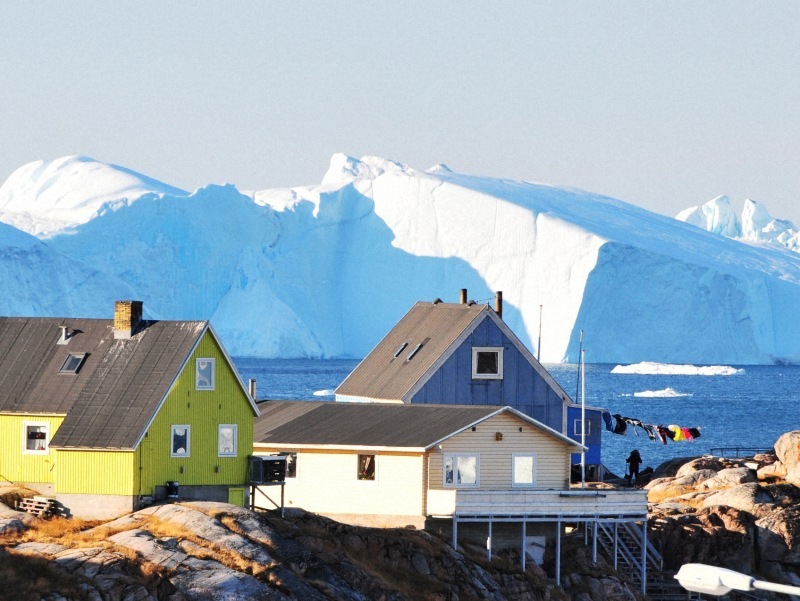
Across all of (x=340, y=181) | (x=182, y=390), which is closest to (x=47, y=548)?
(x=182, y=390)

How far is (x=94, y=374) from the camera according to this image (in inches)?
1268

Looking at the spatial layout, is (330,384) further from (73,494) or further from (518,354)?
(73,494)

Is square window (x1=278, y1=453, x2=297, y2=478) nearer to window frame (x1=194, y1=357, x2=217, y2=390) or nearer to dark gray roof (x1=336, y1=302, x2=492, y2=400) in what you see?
window frame (x1=194, y1=357, x2=217, y2=390)

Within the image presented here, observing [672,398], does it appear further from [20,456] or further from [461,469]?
[20,456]

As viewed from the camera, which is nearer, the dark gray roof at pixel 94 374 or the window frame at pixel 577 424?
the dark gray roof at pixel 94 374

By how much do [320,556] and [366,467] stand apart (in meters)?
6.54

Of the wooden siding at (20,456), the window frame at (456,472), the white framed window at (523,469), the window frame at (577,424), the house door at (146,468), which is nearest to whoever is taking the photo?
the house door at (146,468)

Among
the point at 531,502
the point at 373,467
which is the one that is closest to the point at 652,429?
the point at 531,502

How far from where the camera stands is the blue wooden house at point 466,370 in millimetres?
42844

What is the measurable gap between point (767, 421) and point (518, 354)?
6883 cm

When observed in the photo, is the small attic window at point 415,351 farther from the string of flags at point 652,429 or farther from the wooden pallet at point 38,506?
the wooden pallet at point 38,506

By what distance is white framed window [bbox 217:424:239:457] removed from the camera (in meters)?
32.3

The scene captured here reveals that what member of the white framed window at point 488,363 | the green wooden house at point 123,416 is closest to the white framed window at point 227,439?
the green wooden house at point 123,416

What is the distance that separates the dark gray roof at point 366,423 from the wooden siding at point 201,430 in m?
3.27
